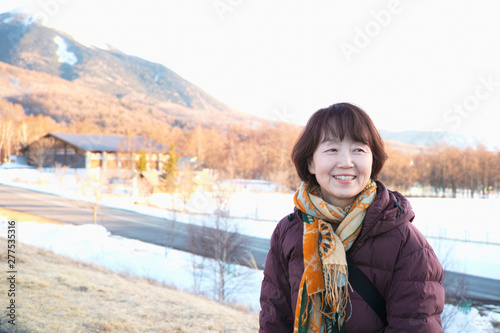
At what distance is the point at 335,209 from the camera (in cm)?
188

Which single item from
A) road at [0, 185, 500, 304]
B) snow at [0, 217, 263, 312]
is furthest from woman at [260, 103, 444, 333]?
road at [0, 185, 500, 304]

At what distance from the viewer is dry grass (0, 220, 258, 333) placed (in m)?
5.00

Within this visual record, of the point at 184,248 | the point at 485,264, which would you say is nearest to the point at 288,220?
the point at 184,248

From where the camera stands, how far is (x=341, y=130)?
1850 mm

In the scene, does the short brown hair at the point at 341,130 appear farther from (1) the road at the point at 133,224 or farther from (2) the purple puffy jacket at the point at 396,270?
(1) the road at the point at 133,224

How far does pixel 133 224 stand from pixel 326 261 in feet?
90.1

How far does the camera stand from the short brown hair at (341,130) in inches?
72.9

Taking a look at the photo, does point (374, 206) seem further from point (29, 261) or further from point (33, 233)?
point (33, 233)

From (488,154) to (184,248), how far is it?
210 ft

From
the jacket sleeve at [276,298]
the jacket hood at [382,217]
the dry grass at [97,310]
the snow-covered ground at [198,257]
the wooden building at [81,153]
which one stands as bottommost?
the snow-covered ground at [198,257]

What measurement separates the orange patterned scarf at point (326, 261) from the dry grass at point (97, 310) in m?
4.16

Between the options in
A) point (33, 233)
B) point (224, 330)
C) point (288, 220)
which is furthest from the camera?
point (33, 233)

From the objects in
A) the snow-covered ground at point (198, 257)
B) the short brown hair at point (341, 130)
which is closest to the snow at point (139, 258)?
the snow-covered ground at point (198, 257)

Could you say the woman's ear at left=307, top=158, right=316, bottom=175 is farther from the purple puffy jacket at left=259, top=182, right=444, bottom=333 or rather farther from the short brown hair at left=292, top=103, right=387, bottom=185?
the purple puffy jacket at left=259, top=182, right=444, bottom=333
